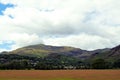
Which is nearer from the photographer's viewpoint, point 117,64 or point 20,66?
point 20,66

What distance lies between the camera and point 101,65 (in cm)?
17050

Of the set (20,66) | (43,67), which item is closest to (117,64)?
(43,67)

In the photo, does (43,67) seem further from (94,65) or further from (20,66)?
(94,65)

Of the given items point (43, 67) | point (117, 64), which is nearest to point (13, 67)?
point (43, 67)

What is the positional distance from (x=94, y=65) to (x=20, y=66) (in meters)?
47.8

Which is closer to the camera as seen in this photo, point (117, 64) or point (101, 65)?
point (101, 65)

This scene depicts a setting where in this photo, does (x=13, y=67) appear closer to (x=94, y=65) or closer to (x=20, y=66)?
(x=20, y=66)

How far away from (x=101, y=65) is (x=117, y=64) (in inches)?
1321

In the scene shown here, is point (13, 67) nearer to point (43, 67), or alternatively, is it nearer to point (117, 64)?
point (43, 67)

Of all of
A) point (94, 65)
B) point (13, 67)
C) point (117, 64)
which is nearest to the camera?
point (13, 67)

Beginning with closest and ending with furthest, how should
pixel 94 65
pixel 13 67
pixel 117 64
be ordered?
pixel 13 67, pixel 94 65, pixel 117 64

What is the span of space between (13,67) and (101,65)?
182 ft

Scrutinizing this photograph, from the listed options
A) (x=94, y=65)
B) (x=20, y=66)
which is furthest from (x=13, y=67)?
(x=94, y=65)

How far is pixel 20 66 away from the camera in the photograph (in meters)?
163
